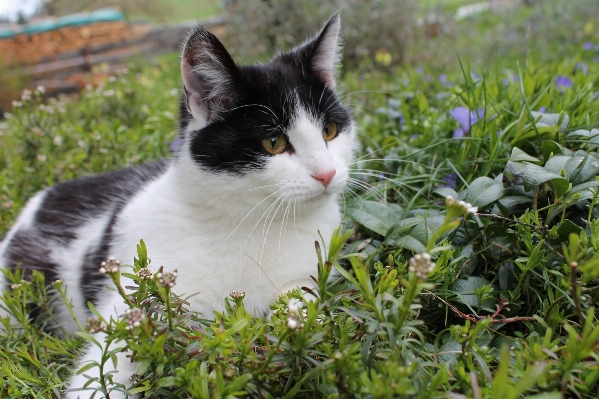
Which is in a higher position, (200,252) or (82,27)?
(82,27)

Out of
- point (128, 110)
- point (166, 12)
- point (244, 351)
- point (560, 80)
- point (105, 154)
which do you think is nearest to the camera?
point (244, 351)

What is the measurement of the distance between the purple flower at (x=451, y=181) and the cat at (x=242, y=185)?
1.36ft

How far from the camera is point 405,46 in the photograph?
5.12 m

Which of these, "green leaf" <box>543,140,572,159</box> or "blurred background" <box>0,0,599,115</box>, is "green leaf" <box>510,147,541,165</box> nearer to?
"green leaf" <box>543,140,572,159</box>

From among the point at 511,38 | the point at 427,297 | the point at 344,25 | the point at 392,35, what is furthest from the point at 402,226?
the point at 511,38

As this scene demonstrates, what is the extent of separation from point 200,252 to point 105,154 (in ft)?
5.30

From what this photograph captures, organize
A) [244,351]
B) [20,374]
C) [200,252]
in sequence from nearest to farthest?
[244,351] < [20,374] < [200,252]

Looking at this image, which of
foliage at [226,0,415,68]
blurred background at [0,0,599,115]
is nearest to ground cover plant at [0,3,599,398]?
blurred background at [0,0,599,115]

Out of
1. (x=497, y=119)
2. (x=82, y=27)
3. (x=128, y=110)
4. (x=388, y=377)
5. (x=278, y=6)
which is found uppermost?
(x=82, y=27)

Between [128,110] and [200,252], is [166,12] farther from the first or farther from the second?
[200,252]

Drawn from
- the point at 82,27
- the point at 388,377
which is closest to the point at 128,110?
the point at 388,377

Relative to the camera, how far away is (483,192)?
4.87 feet

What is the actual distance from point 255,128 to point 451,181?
0.84 m

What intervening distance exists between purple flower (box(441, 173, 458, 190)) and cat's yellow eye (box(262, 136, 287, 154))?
2.28 ft
